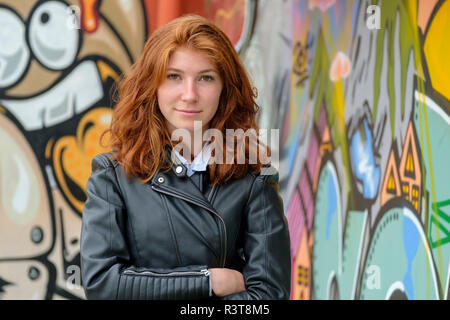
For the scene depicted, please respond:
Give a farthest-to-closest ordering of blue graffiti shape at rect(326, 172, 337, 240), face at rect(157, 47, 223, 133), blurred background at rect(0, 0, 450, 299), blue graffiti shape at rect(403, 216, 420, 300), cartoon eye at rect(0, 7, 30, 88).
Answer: cartoon eye at rect(0, 7, 30, 88)
blue graffiti shape at rect(326, 172, 337, 240)
blurred background at rect(0, 0, 450, 299)
blue graffiti shape at rect(403, 216, 420, 300)
face at rect(157, 47, 223, 133)

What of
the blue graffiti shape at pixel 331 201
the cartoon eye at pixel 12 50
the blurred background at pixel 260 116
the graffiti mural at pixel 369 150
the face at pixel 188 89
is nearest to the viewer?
the face at pixel 188 89

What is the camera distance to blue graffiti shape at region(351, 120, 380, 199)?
404 cm

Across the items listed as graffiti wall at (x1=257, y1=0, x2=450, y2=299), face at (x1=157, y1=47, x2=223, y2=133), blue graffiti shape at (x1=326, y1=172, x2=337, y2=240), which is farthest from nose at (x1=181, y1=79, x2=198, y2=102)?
blue graffiti shape at (x1=326, y1=172, x2=337, y2=240)

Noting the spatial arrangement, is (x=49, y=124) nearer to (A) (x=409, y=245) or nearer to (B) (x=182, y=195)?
(A) (x=409, y=245)

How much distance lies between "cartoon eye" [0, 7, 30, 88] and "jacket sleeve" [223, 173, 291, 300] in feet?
13.5

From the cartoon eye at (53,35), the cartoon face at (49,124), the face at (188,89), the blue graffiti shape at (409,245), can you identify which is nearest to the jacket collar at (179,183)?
the face at (188,89)

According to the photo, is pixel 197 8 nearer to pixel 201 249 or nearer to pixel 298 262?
pixel 298 262

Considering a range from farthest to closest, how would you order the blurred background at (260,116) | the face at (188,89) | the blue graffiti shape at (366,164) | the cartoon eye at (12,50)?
the cartoon eye at (12,50)
the blurred background at (260,116)
the blue graffiti shape at (366,164)
the face at (188,89)

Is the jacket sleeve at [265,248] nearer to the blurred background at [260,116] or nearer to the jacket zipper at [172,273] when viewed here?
the jacket zipper at [172,273]

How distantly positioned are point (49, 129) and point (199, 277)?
406 centimetres

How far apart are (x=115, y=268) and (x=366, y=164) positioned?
2567 millimetres

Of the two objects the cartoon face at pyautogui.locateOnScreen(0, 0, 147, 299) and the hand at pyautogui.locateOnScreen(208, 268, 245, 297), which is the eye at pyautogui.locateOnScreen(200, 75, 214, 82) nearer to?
the hand at pyautogui.locateOnScreen(208, 268, 245, 297)

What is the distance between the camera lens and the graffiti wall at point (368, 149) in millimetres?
3182
